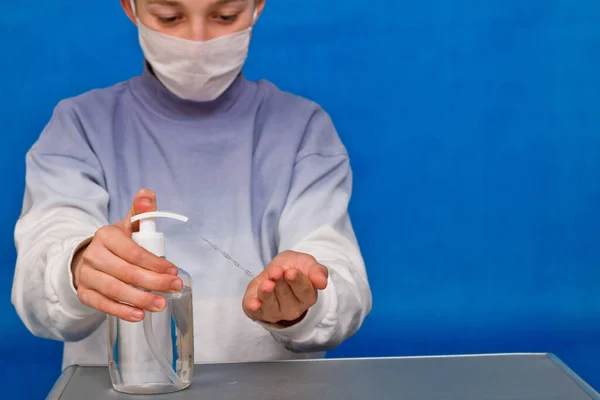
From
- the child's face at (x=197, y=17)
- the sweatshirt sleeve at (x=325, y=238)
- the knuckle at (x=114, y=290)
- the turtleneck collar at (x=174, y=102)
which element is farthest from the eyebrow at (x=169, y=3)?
the knuckle at (x=114, y=290)

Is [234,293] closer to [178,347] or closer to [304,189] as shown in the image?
[304,189]

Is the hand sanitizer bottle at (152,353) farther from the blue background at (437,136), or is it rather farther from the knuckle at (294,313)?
the blue background at (437,136)

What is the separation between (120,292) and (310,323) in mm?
239

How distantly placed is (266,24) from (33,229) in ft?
2.35

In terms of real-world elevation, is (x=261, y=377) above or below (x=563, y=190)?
below

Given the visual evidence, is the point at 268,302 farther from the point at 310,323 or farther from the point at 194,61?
the point at 194,61

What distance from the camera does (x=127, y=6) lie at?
1.30m

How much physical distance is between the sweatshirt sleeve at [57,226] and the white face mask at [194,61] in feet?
0.47

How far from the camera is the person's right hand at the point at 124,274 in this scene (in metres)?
0.79

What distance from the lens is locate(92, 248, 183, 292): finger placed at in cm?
79

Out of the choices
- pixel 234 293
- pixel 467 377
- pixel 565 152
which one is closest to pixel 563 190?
pixel 565 152

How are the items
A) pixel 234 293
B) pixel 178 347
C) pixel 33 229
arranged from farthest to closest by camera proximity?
pixel 234 293, pixel 33 229, pixel 178 347

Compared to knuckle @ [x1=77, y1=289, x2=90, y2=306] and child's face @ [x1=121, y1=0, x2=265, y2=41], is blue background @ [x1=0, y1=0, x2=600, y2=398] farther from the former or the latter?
knuckle @ [x1=77, y1=289, x2=90, y2=306]

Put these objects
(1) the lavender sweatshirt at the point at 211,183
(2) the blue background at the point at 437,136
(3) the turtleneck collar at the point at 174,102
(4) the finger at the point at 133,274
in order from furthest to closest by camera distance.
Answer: (2) the blue background at the point at 437,136
(3) the turtleneck collar at the point at 174,102
(1) the lavender sweatshirt at the point at 211,183
(4) the finger at the point at 133,274
